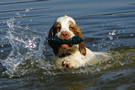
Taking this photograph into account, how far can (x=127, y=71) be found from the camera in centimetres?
593

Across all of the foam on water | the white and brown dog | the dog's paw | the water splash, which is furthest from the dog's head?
the water splash

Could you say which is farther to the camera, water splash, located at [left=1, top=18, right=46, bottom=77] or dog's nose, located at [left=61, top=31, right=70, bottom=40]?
water splash, located at [left=1, top=18, right=46, bottom=77]

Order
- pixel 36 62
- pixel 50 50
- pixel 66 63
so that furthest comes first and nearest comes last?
pixel 50 50
pixel 36 62
pixel 66 63

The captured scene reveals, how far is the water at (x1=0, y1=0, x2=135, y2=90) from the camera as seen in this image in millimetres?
5609

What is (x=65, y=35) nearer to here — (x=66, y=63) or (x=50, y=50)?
(x=66, y=63)

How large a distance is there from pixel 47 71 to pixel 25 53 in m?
2.04

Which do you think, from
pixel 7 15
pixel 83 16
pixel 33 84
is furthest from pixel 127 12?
pixel 33 84

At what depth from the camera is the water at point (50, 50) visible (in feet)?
18.4

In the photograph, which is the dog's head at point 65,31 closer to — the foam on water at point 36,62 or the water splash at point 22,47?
the foam on water at point 36,62

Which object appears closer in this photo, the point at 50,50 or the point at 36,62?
the point at 36,62

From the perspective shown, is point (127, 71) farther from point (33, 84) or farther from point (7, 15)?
point (7, 15)

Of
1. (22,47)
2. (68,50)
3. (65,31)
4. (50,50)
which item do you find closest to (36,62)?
(68,50)

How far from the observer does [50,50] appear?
27.0ft

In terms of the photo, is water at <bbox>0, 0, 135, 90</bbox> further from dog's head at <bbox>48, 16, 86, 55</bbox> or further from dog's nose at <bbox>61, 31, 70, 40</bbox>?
dog's nose at <bbox>61, 31, 70, 40</bbox>
